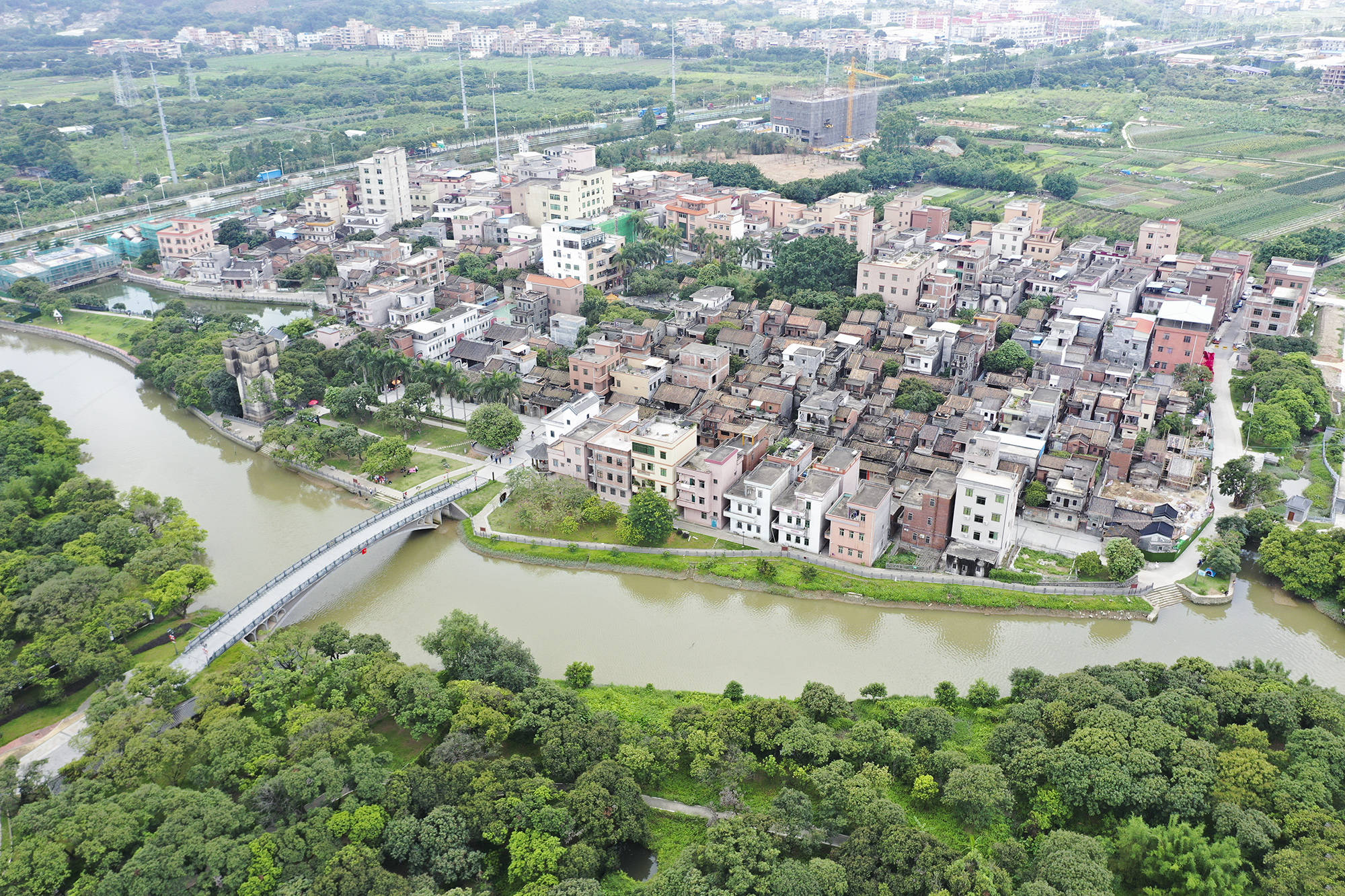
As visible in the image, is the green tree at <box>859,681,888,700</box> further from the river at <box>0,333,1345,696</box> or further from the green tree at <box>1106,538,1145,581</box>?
the green tree at <box>1106,538,1145,581</box>

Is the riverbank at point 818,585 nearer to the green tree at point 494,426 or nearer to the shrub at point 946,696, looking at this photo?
the shrub at point 946,696

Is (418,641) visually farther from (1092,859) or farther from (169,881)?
(1092,859)

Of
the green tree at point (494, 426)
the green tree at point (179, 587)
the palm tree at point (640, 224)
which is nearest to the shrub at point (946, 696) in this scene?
the green tree at point (494, 426)

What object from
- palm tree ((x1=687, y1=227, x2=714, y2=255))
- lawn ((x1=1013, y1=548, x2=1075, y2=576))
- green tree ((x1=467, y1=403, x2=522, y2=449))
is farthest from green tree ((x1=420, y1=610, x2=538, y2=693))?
palm tree ((x1=687, y1=227, x2=714, y2=255))

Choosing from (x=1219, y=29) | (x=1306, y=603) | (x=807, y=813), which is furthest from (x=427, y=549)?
(x=1219, y=29)

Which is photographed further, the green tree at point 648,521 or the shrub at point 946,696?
the green tree at point 648,521
